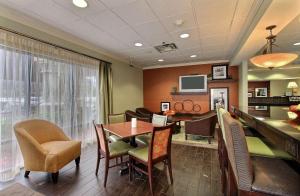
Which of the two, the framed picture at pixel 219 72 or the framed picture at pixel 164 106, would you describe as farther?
the framed picture at pixel 164 106

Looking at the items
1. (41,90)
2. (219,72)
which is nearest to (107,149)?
(41,90)

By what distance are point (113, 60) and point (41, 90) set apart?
2481mm

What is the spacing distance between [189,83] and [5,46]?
17.2ft

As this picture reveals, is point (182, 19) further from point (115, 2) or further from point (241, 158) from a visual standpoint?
point (241, 158)

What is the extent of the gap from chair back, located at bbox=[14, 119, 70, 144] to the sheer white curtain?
7.6 inches

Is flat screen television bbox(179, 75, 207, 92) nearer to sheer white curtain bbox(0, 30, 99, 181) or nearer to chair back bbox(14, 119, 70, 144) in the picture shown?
sheer white curtain bbox(0, 30, 99, 181)

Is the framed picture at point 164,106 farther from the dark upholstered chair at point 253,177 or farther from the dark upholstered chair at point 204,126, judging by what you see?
the dark upholstered chair at point 253,177

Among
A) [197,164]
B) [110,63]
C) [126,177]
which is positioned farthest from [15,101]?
[197,164]

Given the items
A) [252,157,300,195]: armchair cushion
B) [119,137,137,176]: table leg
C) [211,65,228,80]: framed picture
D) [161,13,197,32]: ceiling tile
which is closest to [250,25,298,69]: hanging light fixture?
[161,13,197,32]: ceiling tile

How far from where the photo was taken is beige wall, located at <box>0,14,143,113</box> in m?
2.48

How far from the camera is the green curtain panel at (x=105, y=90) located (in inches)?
166

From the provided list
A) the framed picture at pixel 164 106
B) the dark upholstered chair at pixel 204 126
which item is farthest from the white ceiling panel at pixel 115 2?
the framed picture at pixel 164 106

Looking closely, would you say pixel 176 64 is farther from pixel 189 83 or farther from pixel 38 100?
pixel 38 100

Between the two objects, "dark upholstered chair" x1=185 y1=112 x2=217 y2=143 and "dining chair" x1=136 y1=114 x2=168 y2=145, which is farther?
"dark upholstered chair" x1=185 y1=112 x2=217 y2=143
